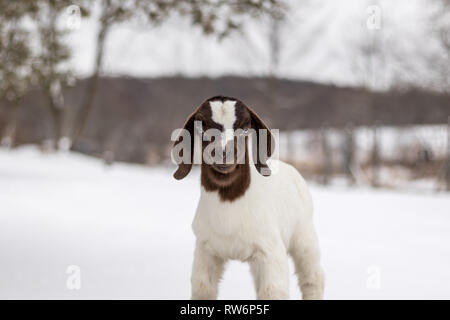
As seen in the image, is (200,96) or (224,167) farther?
(200,96)

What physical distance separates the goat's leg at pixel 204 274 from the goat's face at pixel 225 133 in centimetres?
41

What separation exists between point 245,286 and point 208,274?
1.09m

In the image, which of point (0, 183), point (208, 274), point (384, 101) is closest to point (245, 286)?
point (208, 274)

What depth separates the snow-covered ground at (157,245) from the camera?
337cm

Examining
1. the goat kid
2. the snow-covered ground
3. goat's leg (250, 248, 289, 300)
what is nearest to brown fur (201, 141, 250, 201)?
the goat kid

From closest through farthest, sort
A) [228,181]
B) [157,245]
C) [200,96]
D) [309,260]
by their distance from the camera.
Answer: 1. [228,181]
2. [309,260]
3. [157,245]
4. [200,96]

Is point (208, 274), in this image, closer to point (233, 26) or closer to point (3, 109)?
point (233, 26)

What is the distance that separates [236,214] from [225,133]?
15.9 inches

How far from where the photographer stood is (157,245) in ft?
15.1

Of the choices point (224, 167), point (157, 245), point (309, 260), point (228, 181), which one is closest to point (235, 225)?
point (228, 181)

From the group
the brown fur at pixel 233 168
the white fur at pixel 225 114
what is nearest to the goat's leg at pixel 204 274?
the brown fur at pixel 233 168

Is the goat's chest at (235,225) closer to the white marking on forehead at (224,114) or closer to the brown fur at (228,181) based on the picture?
the brown fur at (228,181)

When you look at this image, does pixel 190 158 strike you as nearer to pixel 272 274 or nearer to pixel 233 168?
pixel 233 168
